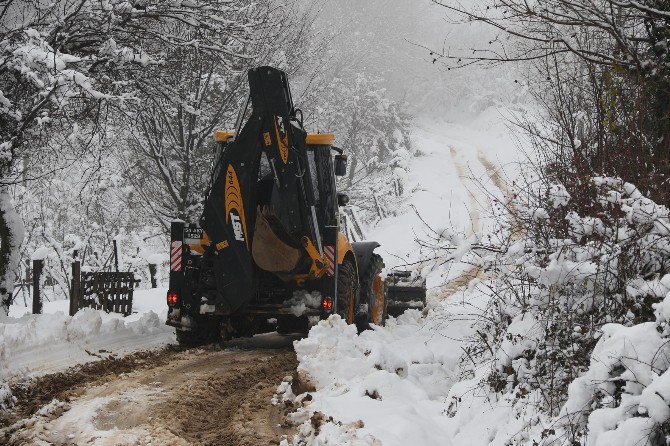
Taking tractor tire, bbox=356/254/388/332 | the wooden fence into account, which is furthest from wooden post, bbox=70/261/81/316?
tractor tire, bbox=356/254/388/332

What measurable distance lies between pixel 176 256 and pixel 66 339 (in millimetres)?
1779

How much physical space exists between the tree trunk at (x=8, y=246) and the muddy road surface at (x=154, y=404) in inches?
121

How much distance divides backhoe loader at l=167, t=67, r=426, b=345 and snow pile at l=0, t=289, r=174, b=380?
81 cm

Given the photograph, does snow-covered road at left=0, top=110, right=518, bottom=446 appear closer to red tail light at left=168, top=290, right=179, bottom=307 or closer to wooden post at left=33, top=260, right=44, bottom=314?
red tail light at left=168, top=290, right=179, bottom=307

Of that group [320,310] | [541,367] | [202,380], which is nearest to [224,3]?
[320,310]

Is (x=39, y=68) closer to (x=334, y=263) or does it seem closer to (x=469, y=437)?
(x=334, y=263)

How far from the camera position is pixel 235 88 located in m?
15.7

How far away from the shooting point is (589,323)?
4.82m

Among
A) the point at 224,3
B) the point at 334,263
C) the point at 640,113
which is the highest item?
the point at 224,3

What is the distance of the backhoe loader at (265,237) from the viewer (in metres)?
8.70

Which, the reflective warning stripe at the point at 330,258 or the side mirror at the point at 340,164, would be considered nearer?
the reflective warning stripe at the point at 330,258

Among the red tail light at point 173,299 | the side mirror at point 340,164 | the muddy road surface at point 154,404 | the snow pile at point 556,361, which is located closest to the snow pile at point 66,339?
the muddy road surface at point 154,404

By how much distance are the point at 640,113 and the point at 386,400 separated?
324cm

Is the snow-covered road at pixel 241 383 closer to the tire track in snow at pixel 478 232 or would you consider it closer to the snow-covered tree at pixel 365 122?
the tire track in snow at pixel 478 232
